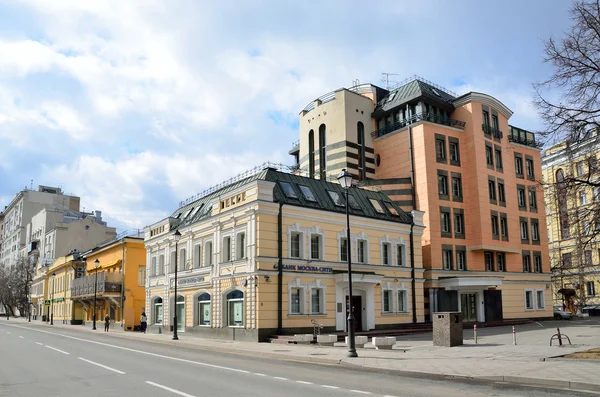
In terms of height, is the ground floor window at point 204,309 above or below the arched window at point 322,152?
below

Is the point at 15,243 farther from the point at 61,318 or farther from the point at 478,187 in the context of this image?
the point at 478,187

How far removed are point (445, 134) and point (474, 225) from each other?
8597 mm

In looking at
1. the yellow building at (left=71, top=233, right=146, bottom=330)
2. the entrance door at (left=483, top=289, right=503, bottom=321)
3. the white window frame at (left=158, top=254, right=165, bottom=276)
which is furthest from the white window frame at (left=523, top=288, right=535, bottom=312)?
the yellow building at (left=71, top=233, right=146, bottom=330)

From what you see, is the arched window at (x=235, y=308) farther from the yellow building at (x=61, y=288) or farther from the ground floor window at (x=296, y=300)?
the yellow building at (x=61, y=288)

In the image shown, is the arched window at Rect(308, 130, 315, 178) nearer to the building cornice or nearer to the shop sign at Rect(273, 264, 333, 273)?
the building cornice

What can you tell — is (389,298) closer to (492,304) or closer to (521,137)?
(492,304)

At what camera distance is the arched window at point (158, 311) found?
134ft

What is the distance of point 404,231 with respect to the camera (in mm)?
37125

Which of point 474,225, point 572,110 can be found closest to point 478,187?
point 474,225

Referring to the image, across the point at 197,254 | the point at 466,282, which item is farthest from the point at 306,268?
the point at 466,282

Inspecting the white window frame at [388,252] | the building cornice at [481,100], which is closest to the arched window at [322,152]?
the building cornice at [481,100]

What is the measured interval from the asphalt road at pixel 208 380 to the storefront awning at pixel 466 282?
2578cm

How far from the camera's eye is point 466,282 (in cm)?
4162

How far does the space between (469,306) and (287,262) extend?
69.8 feet
